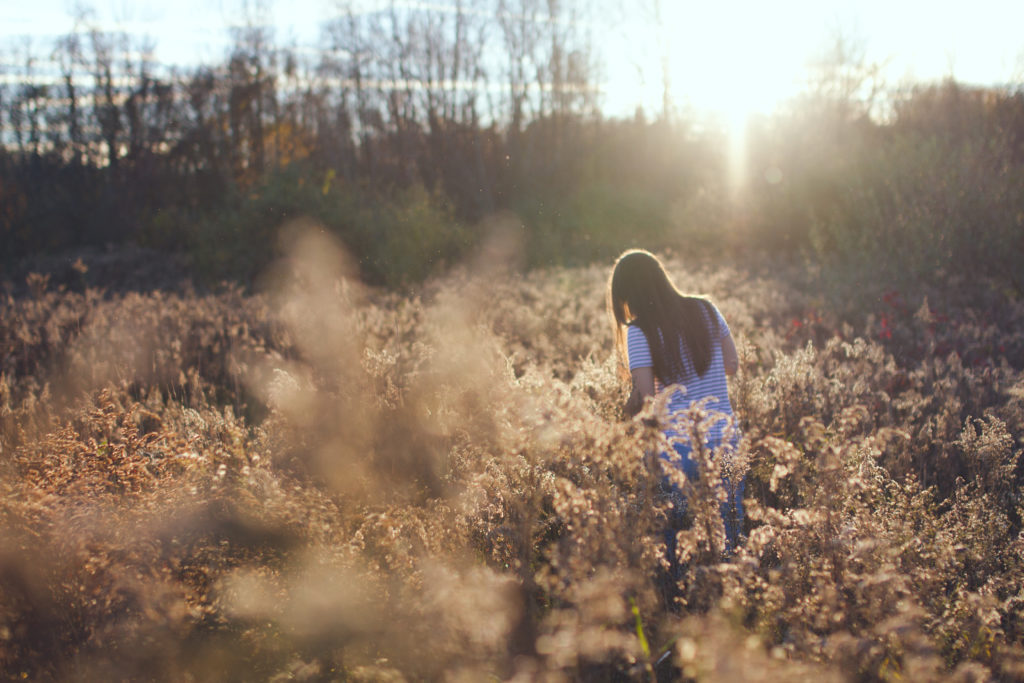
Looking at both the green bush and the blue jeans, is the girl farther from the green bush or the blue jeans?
the green bush

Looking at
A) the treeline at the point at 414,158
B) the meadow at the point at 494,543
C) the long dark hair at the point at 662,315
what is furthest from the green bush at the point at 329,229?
the long dark hair at the point at 662,315

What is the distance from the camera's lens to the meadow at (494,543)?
2.04 metres

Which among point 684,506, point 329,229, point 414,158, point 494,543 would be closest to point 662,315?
point 684,506

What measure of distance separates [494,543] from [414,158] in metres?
29.1

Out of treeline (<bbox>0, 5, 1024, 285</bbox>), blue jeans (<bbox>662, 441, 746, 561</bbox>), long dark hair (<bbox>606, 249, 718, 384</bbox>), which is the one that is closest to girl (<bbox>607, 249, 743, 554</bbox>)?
long dark hair (<bbox>606, 249, 718, 384</bbox>)

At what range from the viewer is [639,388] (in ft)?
11.0

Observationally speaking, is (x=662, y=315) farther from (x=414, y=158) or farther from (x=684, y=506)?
(x=414, y=158)

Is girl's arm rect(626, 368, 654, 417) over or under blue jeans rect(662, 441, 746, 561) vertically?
over

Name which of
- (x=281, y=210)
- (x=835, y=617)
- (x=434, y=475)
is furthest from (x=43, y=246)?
(x=835, y=617)

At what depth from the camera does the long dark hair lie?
3.42 m

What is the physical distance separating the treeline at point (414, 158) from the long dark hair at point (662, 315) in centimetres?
1264

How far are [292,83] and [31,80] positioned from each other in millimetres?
10560

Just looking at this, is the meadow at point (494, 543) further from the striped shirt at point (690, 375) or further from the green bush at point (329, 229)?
the green bush at point (329, 229)

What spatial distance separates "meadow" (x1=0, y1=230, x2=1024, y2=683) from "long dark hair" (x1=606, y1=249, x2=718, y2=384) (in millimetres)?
491
